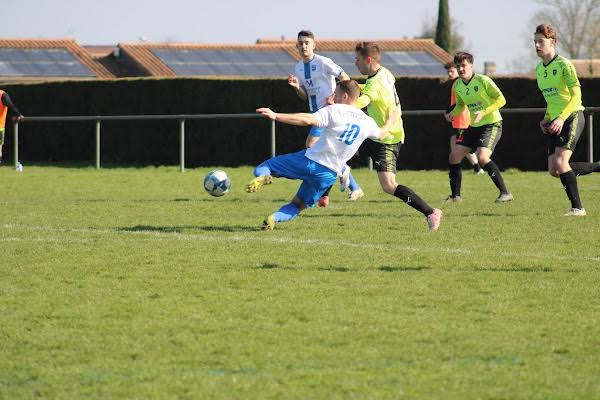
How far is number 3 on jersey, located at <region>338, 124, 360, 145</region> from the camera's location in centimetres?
1077

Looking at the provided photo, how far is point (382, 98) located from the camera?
13.5 m

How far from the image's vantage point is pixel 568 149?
13.4 meters

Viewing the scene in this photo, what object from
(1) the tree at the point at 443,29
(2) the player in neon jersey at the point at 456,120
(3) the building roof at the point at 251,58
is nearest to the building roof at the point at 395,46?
(3) the building roof at the point at 251,58

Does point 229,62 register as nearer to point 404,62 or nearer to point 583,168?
point 404,62

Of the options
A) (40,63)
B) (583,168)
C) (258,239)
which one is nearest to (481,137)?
(583,168)

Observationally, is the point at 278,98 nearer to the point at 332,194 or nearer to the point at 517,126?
the point at 517,126

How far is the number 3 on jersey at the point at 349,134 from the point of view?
10766mm

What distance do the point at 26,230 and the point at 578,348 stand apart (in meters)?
7.17

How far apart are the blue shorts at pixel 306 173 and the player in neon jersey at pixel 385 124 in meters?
0.86

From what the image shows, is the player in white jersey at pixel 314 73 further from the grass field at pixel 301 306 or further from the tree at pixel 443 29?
the tree at pixel 443 29

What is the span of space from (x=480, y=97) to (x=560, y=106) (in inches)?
90.2

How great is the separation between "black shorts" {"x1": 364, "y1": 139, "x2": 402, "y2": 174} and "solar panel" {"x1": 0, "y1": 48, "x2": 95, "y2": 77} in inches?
1564

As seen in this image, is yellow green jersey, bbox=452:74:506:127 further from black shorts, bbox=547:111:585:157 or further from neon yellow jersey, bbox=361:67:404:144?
black shorts, bbox=547:111:585:157

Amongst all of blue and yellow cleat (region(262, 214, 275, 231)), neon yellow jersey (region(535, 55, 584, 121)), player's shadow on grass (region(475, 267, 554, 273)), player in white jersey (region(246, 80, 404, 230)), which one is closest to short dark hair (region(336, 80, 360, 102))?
player in white jersey (region(246, 80, 404, 230))
